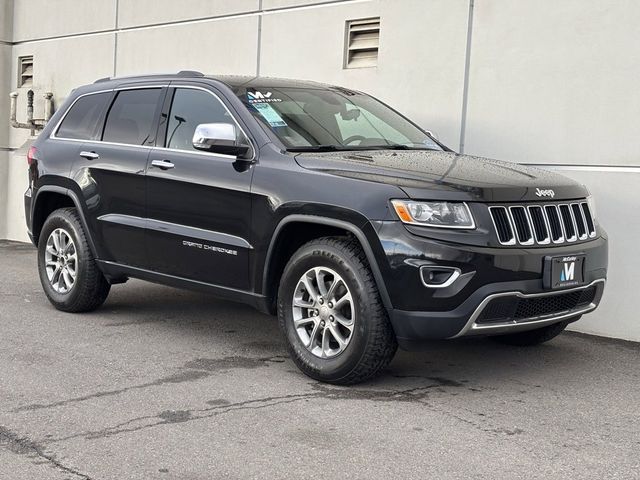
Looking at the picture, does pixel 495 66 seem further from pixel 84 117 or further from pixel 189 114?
pixel 84 117

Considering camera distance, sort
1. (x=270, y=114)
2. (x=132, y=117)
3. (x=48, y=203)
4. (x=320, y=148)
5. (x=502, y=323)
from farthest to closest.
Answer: (x=48, y=203) → (x=132, y=117) → (x=270, y=114) → (x=320, y=148) → (x=502, y=323)

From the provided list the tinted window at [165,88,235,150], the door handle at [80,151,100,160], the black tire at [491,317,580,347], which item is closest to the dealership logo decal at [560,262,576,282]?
the black tire at [491,317,580,347]

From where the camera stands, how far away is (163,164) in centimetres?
613

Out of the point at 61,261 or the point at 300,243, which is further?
the point at 61,261

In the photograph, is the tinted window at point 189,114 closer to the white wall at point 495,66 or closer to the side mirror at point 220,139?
the side mirror at point 220,139

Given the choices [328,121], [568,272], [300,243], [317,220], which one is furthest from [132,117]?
[568,272]

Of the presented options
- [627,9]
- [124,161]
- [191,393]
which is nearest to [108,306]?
[124,161]

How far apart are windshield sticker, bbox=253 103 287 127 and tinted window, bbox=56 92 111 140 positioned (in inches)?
66.9

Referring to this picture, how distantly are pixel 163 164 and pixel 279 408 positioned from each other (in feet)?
7.02

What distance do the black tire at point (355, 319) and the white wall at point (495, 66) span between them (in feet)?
9.37

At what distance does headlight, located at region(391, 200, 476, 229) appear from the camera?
4.81m

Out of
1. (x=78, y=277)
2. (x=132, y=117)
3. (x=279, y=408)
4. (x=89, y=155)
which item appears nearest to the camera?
(x=279, y=408)

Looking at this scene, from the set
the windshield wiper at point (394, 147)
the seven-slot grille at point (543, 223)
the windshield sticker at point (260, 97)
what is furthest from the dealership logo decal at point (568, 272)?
the windshield sticker at point (260, 97)

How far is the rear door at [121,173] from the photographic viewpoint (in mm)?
6375
